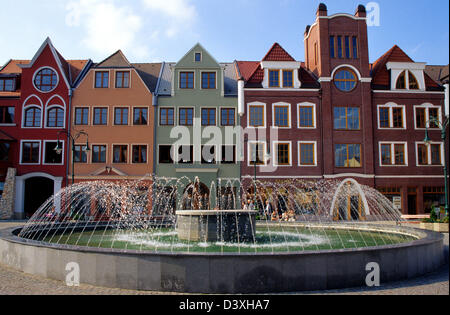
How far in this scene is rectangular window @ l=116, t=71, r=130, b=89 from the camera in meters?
35.7

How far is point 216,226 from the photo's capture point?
13297 millimetres

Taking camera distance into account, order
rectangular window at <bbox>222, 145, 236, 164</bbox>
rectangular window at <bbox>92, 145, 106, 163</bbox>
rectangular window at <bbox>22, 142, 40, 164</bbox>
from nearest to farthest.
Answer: rectangular window at <bbox>222, 145, 236, 164</bbox> → rectangular window at <bbox>22, 142, 40, 164</bbox> → rectangular window at <bbox>92, 145, 106, 163</bbox>

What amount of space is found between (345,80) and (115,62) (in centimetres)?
2205

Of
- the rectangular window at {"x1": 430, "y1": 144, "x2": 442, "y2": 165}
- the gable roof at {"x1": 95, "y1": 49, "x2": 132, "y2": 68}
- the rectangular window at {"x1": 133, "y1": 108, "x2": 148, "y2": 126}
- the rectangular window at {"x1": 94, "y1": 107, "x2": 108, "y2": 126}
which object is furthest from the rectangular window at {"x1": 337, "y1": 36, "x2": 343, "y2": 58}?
the rectangular window at {"x1": 94, "y1": 107, "x2": 108, "y2": 126}

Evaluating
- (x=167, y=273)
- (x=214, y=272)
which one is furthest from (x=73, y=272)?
(x=214, y=272)

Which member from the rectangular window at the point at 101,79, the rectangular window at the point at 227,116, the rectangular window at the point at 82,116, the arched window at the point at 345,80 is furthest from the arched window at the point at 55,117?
the arched window at the point at 345,80

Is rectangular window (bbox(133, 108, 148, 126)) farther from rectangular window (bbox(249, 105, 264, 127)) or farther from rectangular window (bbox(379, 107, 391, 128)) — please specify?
rectangular window (bbox(379, 107, 391, 128))

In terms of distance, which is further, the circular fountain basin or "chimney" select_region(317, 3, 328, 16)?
"chimney" select_region(317, 3, 328, 16)

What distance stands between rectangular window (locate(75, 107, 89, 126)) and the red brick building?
1466cm

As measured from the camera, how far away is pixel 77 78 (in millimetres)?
36594

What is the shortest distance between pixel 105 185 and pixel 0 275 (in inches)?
926

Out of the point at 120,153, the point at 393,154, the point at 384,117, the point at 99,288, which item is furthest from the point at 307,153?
the point at 99,288
